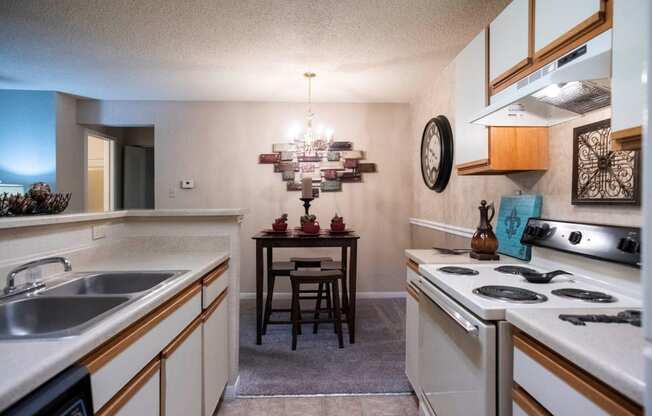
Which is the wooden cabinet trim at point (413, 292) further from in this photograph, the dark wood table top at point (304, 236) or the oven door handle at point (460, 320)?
the dark wood table top at point (304, 236)

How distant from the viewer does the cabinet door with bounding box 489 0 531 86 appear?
4.44 ft

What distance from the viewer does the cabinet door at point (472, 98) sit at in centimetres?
169

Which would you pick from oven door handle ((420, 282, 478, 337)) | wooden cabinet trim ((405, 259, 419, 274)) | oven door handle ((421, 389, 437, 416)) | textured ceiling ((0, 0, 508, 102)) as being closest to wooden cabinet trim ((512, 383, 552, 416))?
oven door handle ((420, 282, 478, 337))

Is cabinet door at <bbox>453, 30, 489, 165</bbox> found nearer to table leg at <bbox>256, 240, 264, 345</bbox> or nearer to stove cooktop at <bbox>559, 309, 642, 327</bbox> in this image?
stove cooktop at <bbox>559, 309, 642, 327</bbox>

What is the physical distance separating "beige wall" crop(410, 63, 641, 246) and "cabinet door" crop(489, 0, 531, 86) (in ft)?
1.13

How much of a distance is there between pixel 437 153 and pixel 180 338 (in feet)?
8.47

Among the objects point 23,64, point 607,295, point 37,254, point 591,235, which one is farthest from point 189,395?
point 23,64

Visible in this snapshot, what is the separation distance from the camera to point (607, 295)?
3.68ft

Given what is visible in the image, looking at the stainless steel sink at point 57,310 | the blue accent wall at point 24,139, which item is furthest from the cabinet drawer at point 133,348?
the blue accent wall at point 24,139

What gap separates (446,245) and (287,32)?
2.11m

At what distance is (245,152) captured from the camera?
13.2 ft

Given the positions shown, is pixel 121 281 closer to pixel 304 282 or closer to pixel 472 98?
pixel 304 282

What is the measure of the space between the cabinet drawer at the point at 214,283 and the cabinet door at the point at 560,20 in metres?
1.68

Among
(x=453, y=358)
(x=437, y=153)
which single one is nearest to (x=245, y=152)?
(x=437, y=153)
